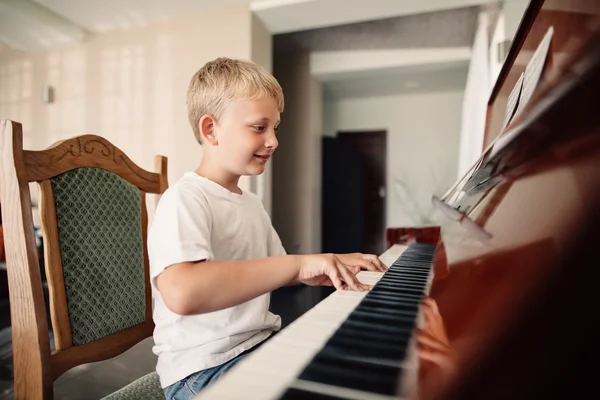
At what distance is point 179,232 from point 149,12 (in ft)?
10.3

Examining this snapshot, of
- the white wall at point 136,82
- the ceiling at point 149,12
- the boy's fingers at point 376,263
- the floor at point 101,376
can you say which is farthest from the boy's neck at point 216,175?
the ceiling at point 149,12

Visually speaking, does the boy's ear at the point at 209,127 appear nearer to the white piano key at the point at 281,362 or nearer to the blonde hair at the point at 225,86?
the blonde hair at the point at 225,86

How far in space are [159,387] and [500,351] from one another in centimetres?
82

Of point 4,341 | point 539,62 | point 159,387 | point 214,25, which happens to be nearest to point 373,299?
point 539,62

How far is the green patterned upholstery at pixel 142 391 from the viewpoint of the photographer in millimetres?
806

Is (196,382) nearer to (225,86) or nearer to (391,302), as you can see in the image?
(391,302)

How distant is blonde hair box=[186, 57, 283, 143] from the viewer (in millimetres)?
830

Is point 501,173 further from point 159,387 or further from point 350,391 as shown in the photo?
point 159,387

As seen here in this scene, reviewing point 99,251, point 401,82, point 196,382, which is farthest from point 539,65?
point 401,82

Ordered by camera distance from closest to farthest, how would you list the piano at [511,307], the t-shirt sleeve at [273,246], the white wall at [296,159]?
the piano at [511,307]
the t-shirt sleeve at [273,246]
the white wall at [296,159]

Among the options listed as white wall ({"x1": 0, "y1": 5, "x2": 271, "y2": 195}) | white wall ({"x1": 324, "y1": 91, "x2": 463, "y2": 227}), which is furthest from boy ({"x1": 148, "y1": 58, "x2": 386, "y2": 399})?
white wall ({"x1": 324, "y1": 91, "x2": 463, "y2": 227})

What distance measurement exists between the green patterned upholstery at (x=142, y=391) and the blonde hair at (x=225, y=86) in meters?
0.56

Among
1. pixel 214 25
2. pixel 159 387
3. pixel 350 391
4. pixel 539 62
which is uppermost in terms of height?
pixel 214 25

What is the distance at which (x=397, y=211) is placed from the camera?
5.89 m
